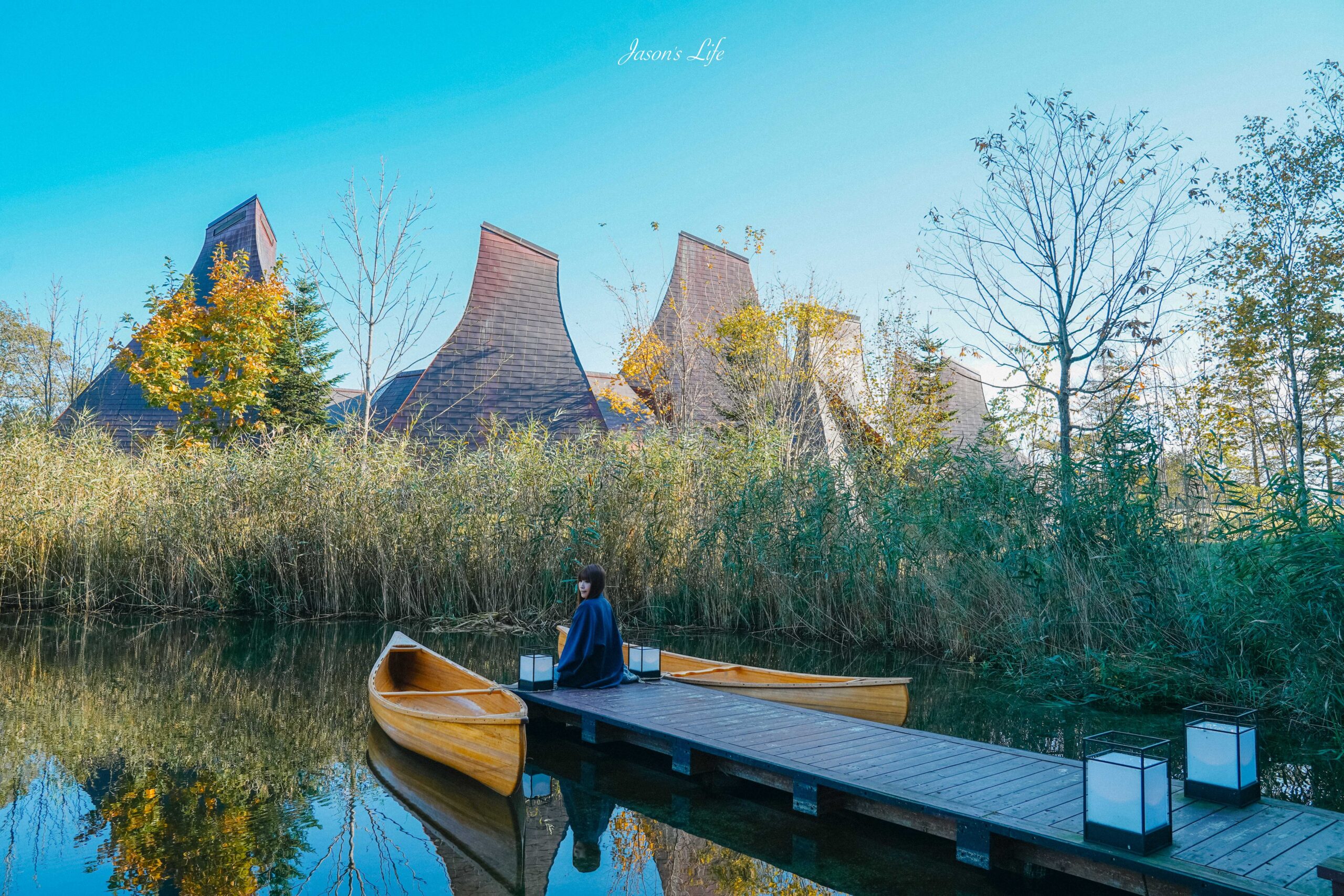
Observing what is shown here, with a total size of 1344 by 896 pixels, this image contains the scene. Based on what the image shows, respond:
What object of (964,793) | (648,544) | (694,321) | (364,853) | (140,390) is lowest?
(364,853)

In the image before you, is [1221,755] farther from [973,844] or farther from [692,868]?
[692,868]

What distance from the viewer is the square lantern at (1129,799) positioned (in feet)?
10.1

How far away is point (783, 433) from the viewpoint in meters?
11.1

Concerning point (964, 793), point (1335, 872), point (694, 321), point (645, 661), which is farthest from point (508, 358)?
point (1335, 872)

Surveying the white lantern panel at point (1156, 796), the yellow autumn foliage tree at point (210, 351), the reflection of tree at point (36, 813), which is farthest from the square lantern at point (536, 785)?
the yellow autumn foliage tree at point (210, 351)

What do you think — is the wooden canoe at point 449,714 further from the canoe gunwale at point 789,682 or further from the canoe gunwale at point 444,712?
the canoe gunwale at point 789,682

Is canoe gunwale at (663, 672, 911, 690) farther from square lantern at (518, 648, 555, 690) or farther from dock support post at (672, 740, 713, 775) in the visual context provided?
dock support post at (672, 740, 713, 775)

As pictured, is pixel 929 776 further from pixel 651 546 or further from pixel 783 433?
pixel 783 433

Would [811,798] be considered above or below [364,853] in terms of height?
above

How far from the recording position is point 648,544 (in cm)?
1034

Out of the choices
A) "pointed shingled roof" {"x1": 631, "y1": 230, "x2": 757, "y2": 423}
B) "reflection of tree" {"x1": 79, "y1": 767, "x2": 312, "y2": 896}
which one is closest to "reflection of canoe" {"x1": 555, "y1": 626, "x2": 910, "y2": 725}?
"reflection of tree" {"x1": 79, "y1": 767, "x2": 312, "y2": 896}

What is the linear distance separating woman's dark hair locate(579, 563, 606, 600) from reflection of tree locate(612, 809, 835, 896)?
1.60 meters

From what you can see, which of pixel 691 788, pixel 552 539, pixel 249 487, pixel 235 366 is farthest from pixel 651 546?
pixel 235 366

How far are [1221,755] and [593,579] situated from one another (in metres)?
3.27
